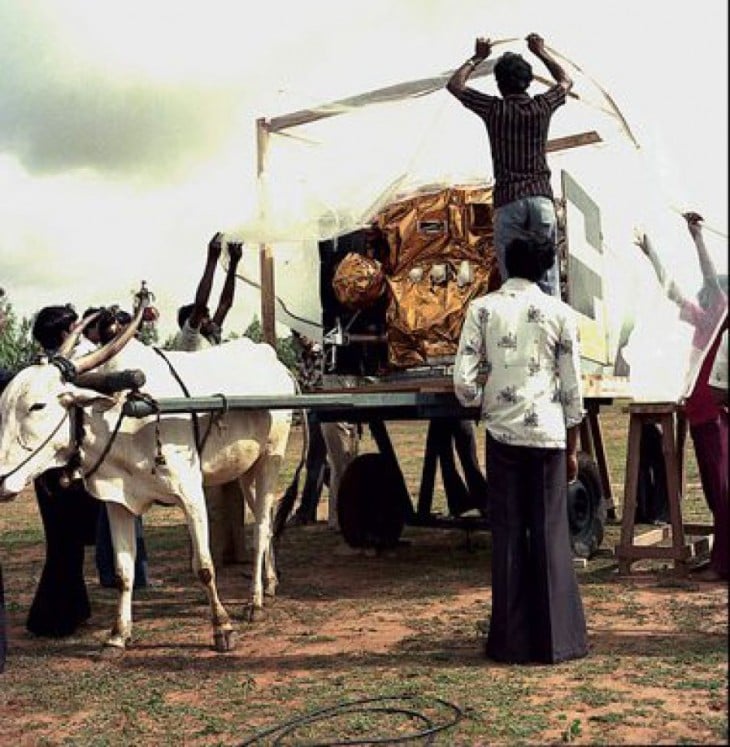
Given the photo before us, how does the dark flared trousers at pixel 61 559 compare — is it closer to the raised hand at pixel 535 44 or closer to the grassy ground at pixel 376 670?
the grassy ground at pixel 376 670

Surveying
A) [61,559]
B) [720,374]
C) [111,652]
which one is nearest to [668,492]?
[720,374]

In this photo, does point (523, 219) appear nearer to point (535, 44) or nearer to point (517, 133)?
point (517, 133)

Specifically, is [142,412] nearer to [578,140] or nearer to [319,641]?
[319,641]

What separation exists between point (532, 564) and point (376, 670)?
919 mm

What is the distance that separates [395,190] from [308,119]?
82 cm

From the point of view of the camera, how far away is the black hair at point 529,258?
506 centimetres

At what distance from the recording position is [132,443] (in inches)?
224

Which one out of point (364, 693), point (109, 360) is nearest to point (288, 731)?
point (364, 693)

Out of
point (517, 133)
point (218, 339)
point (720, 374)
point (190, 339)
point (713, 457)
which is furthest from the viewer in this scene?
point (218, 339)

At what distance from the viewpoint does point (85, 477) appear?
555 centimetres

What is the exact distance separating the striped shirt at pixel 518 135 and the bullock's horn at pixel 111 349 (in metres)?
2.16

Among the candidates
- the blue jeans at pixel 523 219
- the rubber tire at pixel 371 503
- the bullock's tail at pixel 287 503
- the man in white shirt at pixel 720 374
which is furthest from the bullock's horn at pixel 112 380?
the rubber tire at pixel 371 503

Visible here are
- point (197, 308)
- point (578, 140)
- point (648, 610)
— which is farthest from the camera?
point (578, 140)

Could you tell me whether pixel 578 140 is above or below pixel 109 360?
above
